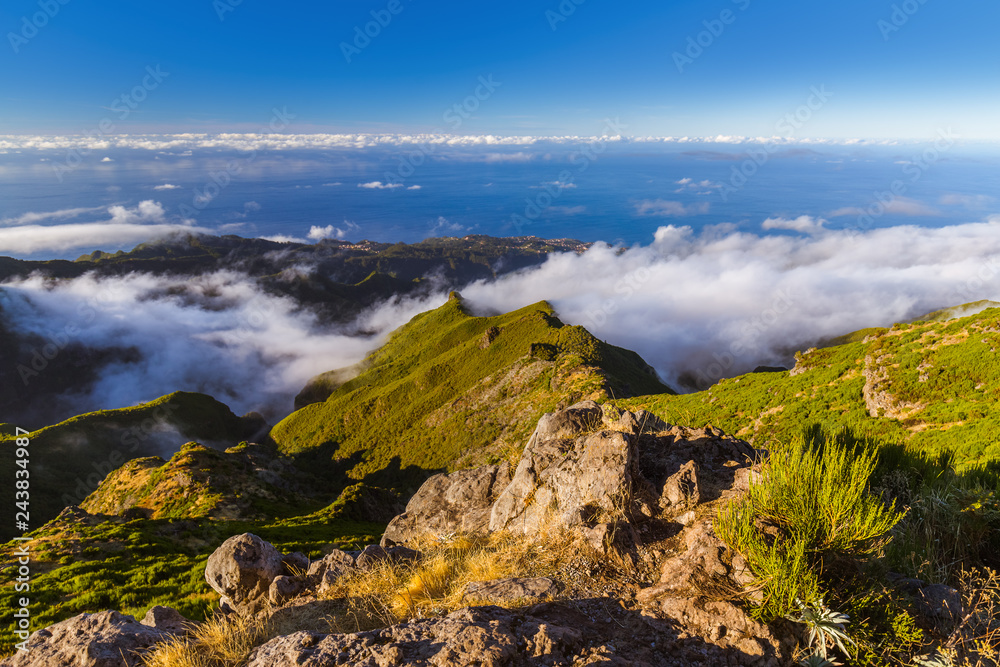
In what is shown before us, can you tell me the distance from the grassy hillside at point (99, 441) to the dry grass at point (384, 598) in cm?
5828

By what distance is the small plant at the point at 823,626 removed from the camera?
3.68 metres

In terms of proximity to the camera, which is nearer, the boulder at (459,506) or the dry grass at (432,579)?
the dry grass at (432,579)

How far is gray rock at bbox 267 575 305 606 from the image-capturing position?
23.1 ft

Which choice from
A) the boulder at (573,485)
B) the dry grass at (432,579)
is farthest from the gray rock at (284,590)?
the boulder at (573,485)

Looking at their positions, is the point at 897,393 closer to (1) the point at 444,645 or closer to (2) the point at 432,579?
(2) the point at 432,579

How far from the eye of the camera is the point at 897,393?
24.2 meters

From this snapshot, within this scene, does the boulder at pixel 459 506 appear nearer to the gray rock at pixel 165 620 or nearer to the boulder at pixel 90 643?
the gray rock at pixel 165 620

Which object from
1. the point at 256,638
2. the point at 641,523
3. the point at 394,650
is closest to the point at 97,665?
the point at 256,638

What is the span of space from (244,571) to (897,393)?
32720 mm

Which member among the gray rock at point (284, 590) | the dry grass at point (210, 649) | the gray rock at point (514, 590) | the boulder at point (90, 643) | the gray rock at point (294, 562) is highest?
the gray rock at point (514, 590)

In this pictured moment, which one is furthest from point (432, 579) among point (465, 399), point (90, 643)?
point (465, 399)

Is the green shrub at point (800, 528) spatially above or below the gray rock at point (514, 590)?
above

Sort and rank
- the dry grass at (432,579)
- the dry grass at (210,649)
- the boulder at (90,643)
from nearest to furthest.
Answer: the dry grass at (210,649), the boulder at (90,643), the dry grass at (432,579)

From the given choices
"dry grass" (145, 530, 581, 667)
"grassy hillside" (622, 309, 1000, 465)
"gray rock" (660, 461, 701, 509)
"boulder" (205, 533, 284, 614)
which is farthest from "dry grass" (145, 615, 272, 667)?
"grassy hillside" (622, 309, 1000, 465)
